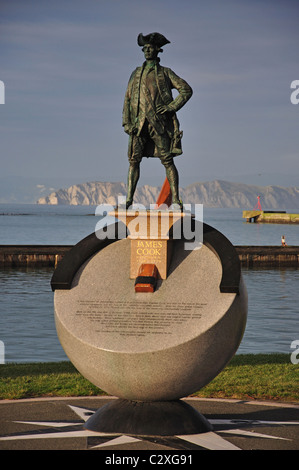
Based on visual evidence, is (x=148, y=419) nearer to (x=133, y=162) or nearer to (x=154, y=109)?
(x=133, y=162)

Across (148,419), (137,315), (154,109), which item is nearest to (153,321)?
(137,315)

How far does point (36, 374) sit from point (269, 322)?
16.9 metres

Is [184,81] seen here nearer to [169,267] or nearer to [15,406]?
[169,267]

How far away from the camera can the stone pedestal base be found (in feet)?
29.5

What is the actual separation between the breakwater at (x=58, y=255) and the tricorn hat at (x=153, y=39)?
38.6 meters

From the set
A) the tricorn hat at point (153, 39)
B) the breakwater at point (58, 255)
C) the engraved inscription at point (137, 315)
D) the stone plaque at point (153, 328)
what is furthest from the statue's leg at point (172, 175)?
the breakwater at point (58, 255)

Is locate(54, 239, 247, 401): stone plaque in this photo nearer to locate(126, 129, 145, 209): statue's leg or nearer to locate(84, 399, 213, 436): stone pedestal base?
locate(84, 399, 213, 436): stone pedestal base

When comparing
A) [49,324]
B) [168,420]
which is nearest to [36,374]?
[168,420]

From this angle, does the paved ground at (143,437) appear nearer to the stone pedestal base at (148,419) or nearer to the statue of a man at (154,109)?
the stone pedestal base at (148,419)

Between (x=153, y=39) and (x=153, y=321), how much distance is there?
4281mm

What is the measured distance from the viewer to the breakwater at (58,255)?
5059cm
